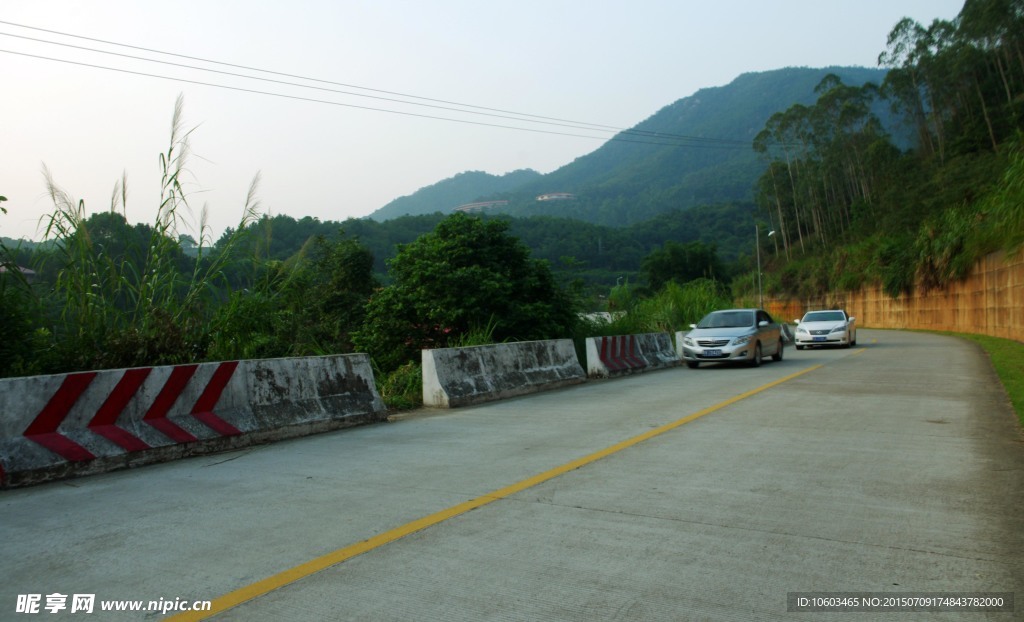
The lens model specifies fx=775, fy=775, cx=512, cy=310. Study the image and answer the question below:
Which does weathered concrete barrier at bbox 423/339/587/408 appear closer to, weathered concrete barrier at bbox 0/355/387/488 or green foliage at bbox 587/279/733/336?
weathered concrete barrier at bbox 0/355/387/488

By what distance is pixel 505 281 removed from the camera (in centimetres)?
1789

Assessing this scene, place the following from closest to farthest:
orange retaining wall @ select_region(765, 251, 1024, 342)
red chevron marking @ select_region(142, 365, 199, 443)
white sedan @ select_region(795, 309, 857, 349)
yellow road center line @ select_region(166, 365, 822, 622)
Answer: yellow road center line @ select_region(166, 365, 822, 622) → red chevron marking @ select_region(142, 365, 199, 443) → orange retaining wall @ select_region(765, 251, 1024, 342) → white sedan @ select_region(795, 309, 857, 349)

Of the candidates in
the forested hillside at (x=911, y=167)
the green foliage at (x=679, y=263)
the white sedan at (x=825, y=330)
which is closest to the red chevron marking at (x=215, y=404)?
the forested hillside at (x=911, y=167)

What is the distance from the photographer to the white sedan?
26.6 m

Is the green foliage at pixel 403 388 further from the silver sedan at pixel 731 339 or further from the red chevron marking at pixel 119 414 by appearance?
the silver sedan at pixel 731 339

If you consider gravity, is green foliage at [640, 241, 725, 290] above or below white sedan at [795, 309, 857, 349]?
above

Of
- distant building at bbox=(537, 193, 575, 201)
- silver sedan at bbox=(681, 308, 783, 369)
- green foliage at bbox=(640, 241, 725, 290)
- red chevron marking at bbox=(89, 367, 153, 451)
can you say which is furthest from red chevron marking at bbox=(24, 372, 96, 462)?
distant building at bbox=(537, 193, 575, 201)

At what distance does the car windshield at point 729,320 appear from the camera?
20.2 meters

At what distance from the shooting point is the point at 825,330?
87.9 feet

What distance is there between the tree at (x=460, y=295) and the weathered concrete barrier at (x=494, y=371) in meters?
1.90

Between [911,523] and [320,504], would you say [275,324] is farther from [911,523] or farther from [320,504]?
[911,523]

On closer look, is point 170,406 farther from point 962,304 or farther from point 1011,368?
point 962,304

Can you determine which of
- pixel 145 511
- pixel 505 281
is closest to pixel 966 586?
pixel 145 511

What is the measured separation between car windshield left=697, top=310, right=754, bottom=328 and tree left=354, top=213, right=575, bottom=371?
3972 millimetres
